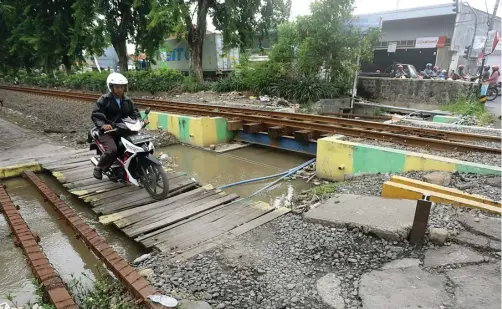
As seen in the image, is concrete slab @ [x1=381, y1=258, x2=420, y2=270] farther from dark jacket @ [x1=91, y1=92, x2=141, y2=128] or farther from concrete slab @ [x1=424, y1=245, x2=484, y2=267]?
dark jacket @ [x1=91, y1=92, x2=141, y2=128]

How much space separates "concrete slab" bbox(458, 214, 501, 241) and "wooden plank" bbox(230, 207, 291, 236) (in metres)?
1.98

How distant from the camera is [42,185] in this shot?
5559mm

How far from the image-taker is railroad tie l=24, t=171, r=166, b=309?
267 centimetres

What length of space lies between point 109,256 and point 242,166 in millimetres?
4385

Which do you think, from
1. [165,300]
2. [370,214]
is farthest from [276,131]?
[165,300]

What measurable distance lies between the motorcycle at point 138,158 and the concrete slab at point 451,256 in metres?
3.45

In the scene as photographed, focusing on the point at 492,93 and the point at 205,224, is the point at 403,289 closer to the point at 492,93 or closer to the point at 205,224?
the point at 205,224

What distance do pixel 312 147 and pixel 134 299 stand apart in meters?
5.63

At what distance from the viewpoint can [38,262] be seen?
128 inches

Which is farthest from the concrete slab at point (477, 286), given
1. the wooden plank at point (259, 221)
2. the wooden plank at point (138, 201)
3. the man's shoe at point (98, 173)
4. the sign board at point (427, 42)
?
the sign board at point (427, 42)

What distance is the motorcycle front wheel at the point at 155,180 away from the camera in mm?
4859

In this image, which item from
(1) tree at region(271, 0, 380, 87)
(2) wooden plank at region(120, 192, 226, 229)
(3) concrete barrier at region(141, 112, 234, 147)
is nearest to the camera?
(2) wooden plank at region(120, 192, 226, 229)

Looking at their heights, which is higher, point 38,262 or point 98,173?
point 98,173

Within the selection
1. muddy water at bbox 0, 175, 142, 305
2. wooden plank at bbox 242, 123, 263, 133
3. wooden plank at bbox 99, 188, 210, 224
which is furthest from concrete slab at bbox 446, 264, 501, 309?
wooden plank at bbox 242, 123, 263, 133
